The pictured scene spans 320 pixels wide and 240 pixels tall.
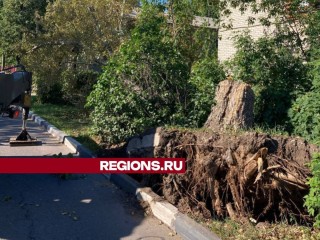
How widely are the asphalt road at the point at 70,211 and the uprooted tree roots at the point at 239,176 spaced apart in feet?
1.97

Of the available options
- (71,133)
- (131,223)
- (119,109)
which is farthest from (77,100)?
(131,223)

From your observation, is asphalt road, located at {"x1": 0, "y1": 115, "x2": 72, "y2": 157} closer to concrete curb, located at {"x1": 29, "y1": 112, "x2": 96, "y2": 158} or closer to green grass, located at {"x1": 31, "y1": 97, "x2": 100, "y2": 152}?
concrete curb, located at {"x1": 29, "y1": 112, "x2": 96, "y2": 158}

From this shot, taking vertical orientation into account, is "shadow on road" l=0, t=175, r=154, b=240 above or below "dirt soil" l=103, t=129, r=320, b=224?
below

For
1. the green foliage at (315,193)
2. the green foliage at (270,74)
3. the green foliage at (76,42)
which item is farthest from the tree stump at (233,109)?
the green foliage at (76,42)

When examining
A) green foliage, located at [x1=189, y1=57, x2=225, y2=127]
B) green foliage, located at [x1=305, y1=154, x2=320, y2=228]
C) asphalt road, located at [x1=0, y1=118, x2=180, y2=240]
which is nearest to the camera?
green foliage, located at [x1=305, y1=154, x2=320, y2=228]

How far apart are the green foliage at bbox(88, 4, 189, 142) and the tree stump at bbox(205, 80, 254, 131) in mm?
765

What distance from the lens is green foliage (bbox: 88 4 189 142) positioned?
7.74 metres

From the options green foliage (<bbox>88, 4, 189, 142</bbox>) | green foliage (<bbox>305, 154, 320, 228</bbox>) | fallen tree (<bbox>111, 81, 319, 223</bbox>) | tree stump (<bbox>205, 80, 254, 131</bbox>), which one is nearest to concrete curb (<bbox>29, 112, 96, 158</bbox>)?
green foliage (<bbox>88, 4, 189, 142</bbox>)

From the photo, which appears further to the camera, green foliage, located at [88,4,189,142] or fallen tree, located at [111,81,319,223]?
green foliage, located at [88,4,189,142]

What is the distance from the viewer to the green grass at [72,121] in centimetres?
975

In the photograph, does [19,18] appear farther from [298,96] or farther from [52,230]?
[52,230]

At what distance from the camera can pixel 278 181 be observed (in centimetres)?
519
